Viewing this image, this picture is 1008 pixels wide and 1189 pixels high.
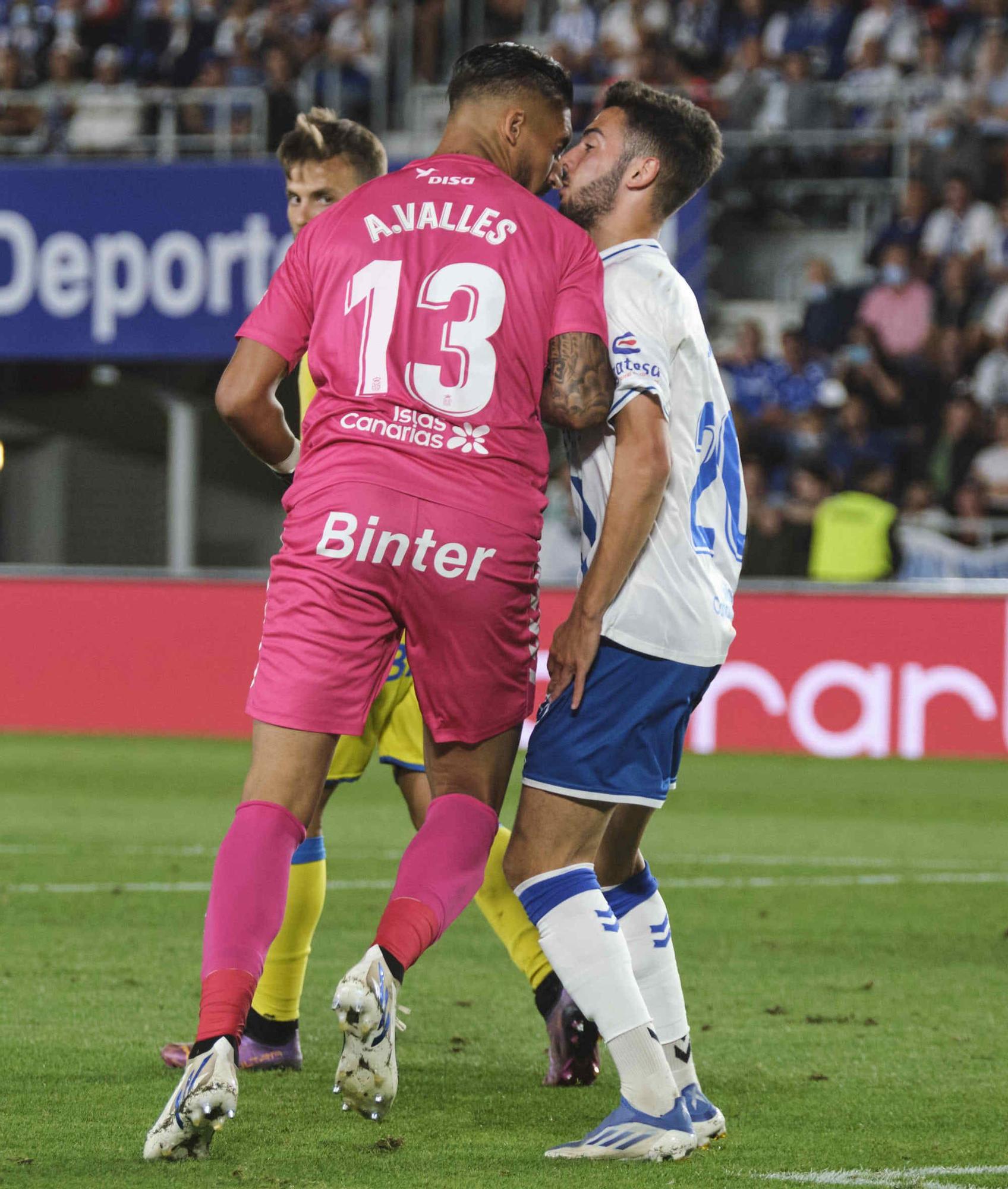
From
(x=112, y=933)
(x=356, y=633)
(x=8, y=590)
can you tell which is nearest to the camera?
(x=356, y=633)

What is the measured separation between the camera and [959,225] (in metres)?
17.0

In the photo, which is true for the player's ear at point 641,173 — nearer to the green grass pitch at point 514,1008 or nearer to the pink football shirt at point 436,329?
the pink football shirt at point 436,329

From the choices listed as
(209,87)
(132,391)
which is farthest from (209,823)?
(132,391)

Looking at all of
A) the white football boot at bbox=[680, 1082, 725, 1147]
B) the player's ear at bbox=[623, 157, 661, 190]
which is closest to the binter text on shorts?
the player's ear at bbox=[623, 157, 661, 190]

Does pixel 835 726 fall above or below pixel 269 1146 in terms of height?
below

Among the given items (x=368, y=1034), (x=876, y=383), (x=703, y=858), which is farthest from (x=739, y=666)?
(x=368, y=1034)

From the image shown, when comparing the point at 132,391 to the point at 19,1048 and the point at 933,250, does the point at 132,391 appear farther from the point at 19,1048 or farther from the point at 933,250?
the point at 19,1048

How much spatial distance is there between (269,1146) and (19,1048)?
1.12 metres

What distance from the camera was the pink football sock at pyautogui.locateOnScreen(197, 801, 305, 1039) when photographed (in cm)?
352

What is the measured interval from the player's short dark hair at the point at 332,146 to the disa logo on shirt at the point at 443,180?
4.49 ft

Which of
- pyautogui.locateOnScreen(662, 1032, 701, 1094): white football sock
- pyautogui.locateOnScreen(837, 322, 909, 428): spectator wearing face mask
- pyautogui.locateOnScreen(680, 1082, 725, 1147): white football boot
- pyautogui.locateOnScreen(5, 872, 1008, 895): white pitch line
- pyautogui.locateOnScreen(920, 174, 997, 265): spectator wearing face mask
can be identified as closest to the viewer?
pyautogui.locateOnScreen(680, 1082, 725, 1147): white football boot

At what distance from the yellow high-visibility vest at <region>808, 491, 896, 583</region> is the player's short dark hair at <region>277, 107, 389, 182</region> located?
9.41m

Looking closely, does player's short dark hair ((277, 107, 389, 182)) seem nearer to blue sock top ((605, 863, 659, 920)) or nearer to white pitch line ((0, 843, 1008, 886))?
blue sock top ((605, 863, 659, 920))

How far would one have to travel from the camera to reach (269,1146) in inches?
150
